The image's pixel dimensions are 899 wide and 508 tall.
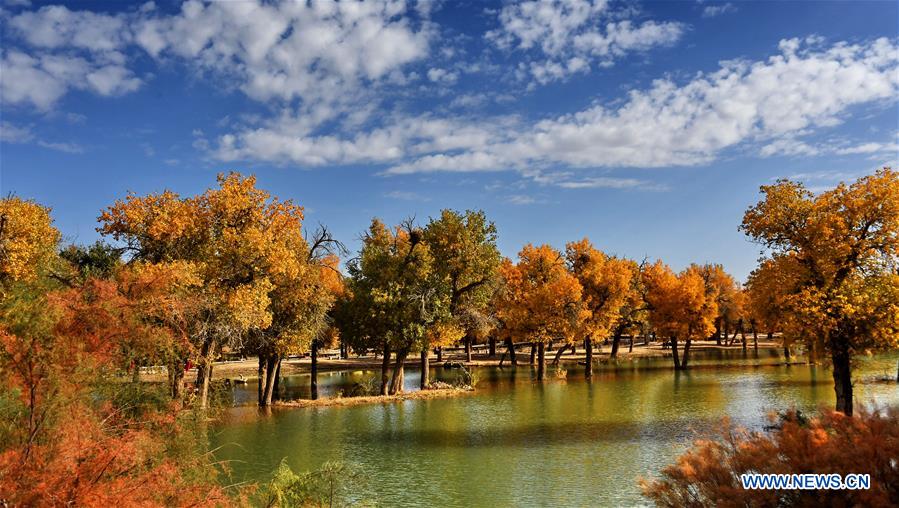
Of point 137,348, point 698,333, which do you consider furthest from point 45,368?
point 698,333

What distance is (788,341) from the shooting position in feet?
89.6

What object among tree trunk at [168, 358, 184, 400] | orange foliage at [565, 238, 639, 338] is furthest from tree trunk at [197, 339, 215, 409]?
orange foliage at [565, 238, 639, 338]

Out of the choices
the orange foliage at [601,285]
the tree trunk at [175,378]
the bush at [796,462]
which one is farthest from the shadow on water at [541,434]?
the orange foliage at [601,285]

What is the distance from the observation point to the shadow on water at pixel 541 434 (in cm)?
2764

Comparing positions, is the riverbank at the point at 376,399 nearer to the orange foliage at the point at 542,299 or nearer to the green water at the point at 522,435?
the green water at the point at 522,435

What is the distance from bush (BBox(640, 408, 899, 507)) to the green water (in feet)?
8.96

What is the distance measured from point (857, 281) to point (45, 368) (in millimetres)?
29439

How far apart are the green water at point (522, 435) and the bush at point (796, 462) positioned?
2.73 metres

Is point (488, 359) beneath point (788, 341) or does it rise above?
beneath

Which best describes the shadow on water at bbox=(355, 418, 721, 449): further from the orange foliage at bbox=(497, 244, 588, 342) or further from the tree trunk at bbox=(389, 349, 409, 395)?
the orange foliage at bbox=(497, 244, 588, 342)

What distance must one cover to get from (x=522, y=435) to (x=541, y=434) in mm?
946

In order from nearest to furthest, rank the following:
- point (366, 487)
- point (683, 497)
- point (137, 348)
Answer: point (683, 497), point (137, 348), point (366, 487)

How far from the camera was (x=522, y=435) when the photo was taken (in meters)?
29.4

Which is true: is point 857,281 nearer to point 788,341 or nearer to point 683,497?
point 788,341
